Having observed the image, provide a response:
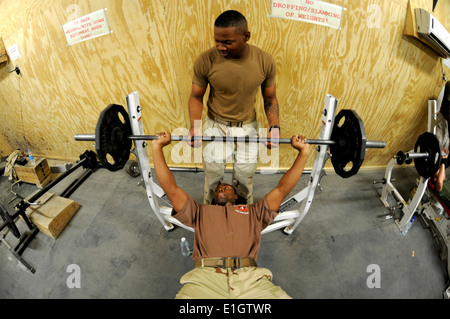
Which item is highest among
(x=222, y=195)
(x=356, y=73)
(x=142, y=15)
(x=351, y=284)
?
(x=142, y=15)

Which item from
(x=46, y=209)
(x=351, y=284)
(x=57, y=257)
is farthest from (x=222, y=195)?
(x=46, y=209)

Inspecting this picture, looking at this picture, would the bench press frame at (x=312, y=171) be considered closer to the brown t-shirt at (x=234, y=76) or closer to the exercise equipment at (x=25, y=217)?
the brown t-shirt at (x=234, y=76)

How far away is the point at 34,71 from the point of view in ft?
8.11

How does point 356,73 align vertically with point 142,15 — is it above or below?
below

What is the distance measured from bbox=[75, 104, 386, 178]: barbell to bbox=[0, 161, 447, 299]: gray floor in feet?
2.65

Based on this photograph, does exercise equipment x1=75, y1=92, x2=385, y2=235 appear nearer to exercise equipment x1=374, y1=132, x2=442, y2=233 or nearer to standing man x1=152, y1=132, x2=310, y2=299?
standing man x1=152, y1=132, x2=310, y2=299

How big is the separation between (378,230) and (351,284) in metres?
0.64

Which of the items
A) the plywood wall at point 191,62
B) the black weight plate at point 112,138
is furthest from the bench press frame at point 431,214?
the black weight plate at point 112,138

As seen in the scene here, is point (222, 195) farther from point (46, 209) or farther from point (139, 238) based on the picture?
point (46, 209)

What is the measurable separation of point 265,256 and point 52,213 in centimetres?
191

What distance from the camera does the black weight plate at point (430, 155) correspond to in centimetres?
149

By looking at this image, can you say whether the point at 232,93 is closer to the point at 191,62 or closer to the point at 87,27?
the point at 191,62

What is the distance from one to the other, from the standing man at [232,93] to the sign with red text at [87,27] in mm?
979

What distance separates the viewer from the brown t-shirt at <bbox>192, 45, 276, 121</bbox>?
1570 millimetres
